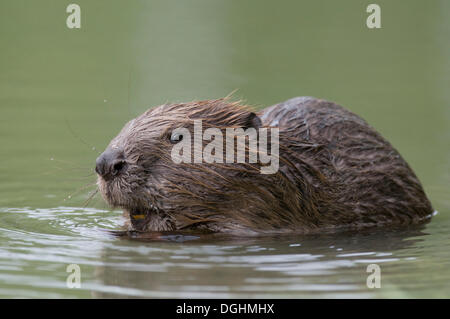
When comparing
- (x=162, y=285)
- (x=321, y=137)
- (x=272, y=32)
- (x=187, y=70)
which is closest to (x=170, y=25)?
(x=272, y=32)

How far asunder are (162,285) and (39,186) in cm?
288

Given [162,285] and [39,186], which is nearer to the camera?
[162,285]

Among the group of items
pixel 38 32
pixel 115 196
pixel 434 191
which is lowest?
pixel 434 191

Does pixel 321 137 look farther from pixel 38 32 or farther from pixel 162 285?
pixel 38 32

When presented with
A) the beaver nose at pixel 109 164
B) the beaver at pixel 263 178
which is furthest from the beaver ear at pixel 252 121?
the beaver nose at pixel 109 164

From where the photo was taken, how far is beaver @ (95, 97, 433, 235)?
17.5ft

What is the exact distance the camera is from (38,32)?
44.2ft
